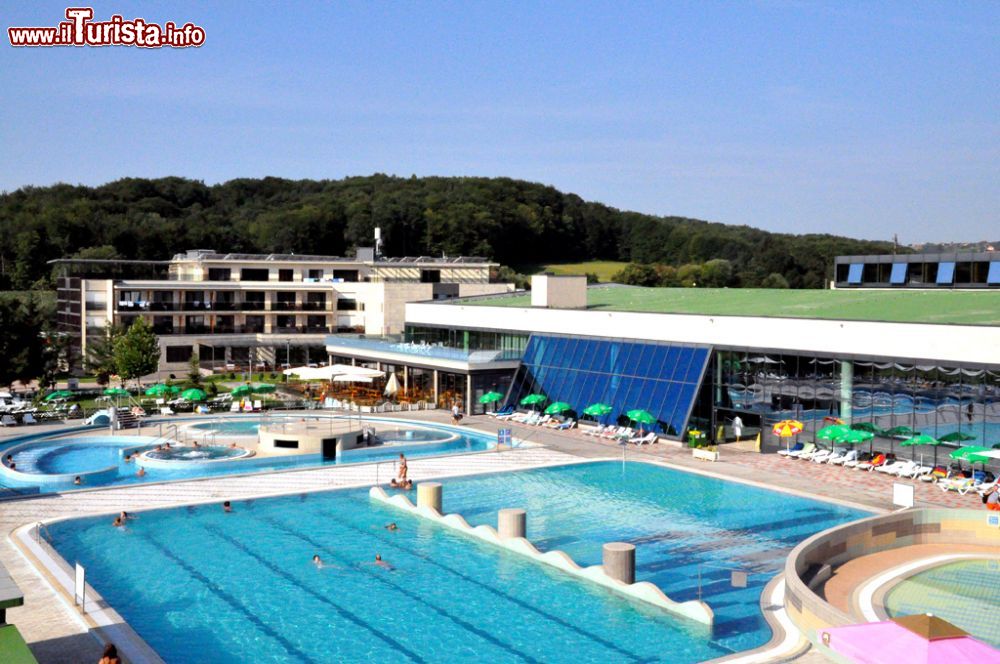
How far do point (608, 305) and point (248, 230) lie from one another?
7443cm

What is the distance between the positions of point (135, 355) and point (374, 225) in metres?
70.2

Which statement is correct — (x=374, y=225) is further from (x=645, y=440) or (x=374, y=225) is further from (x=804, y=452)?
(x=804, y=452)

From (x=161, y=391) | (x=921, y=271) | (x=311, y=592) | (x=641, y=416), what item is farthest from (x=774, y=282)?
(x=311, y=592)

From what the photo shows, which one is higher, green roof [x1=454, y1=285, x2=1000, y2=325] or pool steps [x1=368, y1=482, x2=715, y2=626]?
green roof [x1=454, y1=285, x2=1000, y2=325]

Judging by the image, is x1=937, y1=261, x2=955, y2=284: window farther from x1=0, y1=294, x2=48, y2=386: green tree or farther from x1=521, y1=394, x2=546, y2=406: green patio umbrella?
x1=0, y1=294, x2=48, y2=386: green tree

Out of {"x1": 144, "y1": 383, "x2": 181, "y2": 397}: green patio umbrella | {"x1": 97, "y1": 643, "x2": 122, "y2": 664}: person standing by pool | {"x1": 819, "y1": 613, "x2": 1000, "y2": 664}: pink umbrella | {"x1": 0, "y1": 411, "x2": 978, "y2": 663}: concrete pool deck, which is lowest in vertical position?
{"x1": 0, "y1": 411, "x2": 978, "y2": 663}: concrete pool deck

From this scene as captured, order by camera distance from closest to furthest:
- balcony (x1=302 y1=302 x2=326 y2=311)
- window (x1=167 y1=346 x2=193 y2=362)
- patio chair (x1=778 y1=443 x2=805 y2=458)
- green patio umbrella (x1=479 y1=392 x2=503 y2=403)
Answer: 1. patio chair (x1=778 y1=443 x2=805 y2=458)
2. green patio umbrella (x1=479 y1=392 x2=503 y2=403)
3. window (x1=167 y1=346 x2=193 y2=362)
4. balcony (x1=302 y1=302 x2=326 y2=311)

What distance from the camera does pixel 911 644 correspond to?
12430 mm

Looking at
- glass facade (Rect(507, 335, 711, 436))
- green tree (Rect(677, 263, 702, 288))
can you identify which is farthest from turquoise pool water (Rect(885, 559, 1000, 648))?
green tree (Rect(677, 263, 702, 288))

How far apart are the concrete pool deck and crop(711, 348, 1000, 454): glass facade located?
2.15 m

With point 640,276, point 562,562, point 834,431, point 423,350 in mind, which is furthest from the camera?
point 640,276

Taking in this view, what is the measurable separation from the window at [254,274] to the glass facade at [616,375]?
31.9 m

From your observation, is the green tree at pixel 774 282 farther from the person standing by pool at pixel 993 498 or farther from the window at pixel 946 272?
the person standing by pool at pixel 993 498

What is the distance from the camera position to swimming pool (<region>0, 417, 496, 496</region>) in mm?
31766
